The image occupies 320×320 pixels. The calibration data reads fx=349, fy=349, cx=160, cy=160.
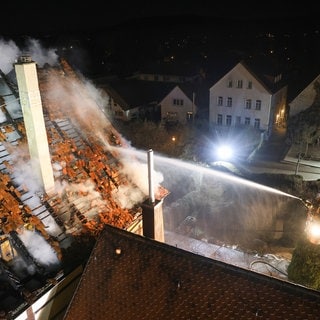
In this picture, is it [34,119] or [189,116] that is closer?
[34,119]

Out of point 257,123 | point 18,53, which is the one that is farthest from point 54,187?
point 257,123

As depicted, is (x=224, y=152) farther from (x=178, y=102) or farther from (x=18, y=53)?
(x=18, y=53)

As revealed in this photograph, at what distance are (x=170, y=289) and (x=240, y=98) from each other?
3225cm

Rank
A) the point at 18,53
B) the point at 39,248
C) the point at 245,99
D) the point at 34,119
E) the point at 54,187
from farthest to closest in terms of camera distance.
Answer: the point at 245,99 → the point at 18,53 → the point at 54,187 → the point at 34,119 → the point at 39,248

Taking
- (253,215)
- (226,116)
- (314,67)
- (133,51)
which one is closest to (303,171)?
(253,215)

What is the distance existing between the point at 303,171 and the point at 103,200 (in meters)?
24.4

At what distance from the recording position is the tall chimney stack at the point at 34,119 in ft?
36.7

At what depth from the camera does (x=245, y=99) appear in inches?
1511

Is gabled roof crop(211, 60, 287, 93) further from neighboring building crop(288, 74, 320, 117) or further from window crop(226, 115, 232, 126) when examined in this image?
window crop(226, 115, 232, 126)

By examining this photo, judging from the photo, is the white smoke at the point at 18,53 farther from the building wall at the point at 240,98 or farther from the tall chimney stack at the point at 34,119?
the building wall at the point at 240,98

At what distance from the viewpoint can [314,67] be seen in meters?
57.3

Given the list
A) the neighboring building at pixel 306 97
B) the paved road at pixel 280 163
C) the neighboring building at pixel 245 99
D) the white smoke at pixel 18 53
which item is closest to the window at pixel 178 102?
the neighboring building at pixel 245 99

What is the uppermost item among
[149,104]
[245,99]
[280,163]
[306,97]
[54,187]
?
[54,187]

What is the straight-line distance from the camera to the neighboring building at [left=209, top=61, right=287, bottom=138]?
37.4 m
